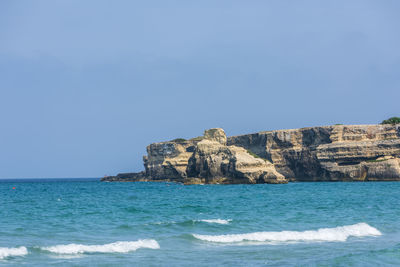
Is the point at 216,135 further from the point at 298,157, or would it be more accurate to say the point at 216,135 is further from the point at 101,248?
the point at 101,248

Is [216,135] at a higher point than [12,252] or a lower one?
higher

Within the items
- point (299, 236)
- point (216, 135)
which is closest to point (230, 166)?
point (216, 135)

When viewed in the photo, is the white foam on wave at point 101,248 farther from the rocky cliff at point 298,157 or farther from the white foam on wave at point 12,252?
the rocky cliff at point 298,157

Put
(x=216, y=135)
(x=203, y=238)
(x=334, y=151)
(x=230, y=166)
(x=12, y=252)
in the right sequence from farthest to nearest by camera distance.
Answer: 1. (x=216, y=135)
2. (x=334, y=151)
3. (x=230, y=166)
4. (x=203, y=238)
5. (x=12, y=252)

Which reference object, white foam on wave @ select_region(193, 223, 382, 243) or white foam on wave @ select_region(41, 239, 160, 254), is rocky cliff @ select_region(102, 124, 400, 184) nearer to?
white foam on wave @ select_region(193, 223, 382, 243)

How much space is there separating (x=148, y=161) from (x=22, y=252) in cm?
12264

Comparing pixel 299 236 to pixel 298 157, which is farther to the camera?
pixel 298 157

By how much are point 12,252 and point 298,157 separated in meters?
93.3

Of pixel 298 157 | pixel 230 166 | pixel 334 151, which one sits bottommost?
pixel 230 166

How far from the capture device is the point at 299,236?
21.9 metres

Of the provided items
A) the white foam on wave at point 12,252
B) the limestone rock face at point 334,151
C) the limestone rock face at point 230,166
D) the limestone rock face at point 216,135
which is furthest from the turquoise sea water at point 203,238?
the limestone rock face at point 216,135

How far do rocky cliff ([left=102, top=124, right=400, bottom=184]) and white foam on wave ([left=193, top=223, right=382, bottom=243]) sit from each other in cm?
6076

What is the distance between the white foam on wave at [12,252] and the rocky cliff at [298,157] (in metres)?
67.2

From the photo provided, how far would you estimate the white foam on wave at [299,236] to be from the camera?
21328mm
